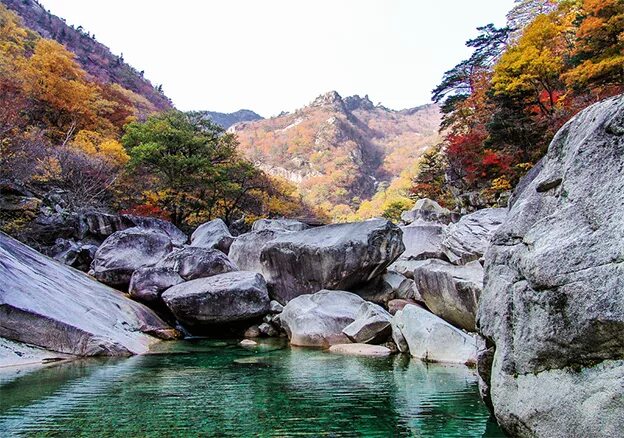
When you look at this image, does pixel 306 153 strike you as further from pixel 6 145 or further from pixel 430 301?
pixel 430 301

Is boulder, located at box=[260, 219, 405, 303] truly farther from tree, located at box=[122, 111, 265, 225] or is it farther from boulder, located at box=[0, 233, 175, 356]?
tree, located at box=[122, 111, 265, 225]

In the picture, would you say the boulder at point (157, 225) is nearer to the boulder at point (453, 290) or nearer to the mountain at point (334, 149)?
the boulder at point (453, 290)

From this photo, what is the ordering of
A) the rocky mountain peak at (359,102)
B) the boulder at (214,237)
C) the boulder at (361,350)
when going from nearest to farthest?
the boulder at (361,350) → the boulder at (214,237) → the rocky mountain peak at (359,102)

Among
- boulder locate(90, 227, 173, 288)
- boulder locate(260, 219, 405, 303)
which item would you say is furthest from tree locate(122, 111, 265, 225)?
boulder locate(260, 219, 405, 303)

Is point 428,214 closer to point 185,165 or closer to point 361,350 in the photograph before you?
point 185,165

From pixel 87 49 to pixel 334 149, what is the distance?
46038 millimetres

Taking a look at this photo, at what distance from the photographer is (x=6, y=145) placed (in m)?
19.6

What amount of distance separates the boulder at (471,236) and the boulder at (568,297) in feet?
31.1

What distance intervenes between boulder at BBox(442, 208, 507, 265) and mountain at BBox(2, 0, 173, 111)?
5217 cm

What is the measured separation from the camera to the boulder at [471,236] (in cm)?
1480

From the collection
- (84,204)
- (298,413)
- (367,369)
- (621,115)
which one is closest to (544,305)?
(621,115)

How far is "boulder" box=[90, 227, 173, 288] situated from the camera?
54.2ft

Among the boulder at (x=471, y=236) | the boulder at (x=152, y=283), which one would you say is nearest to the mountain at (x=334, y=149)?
the boulder at (x=471, y=236)

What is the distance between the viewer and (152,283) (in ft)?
51.7
